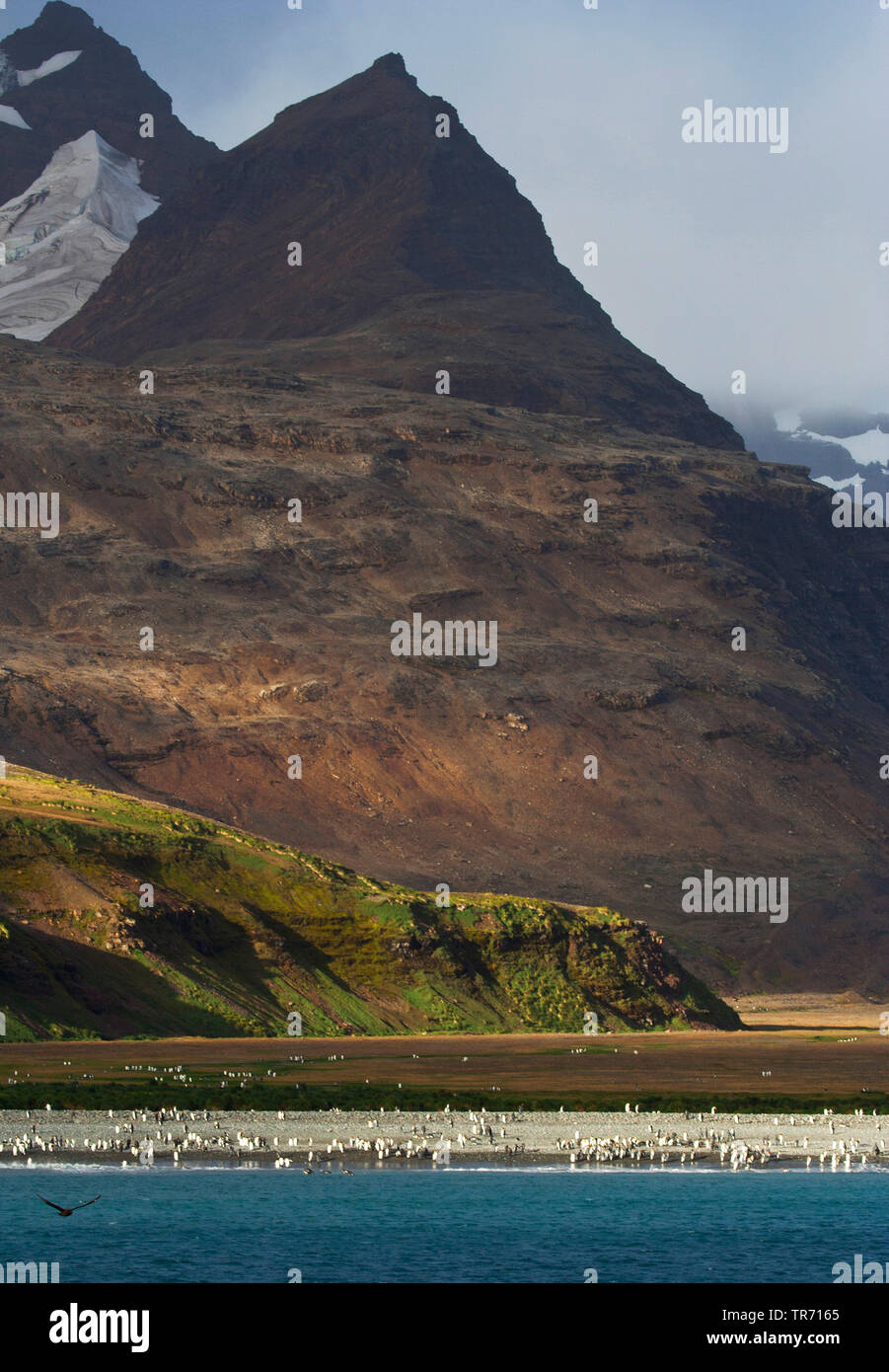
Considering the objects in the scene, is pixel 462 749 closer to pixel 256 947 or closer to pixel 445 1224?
pixel 256 947

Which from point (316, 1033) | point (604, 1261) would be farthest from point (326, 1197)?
point (316, 1033)

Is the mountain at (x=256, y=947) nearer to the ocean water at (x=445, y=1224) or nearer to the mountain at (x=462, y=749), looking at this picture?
the ocean water at (x=445, y=1224)

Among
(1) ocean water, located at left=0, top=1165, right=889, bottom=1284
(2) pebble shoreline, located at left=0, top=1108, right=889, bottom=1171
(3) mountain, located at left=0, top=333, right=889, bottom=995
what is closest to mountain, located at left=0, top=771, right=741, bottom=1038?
(2) pebble shoreline, located at left=0, top=1108, right=889, bottom=1171

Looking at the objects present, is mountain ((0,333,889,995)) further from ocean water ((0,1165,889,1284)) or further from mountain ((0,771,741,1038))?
ocean water ((0,1165,889,1284))


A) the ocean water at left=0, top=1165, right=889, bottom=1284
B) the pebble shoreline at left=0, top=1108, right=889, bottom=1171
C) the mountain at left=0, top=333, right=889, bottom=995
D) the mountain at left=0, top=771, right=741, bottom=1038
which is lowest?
the ocean water at left=0, top=1165, right=889, bottom=1284
